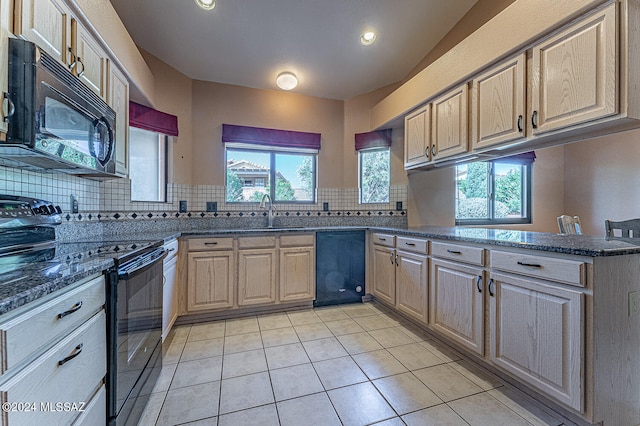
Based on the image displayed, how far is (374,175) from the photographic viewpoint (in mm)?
3699

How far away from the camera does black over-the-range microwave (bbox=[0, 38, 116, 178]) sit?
107 cm

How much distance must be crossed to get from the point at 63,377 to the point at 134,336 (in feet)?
1.72

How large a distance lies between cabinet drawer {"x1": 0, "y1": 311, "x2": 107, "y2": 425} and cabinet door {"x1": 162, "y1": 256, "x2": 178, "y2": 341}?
41.0 inches

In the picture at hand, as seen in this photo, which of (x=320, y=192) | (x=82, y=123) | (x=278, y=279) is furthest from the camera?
(x=320, y=192)

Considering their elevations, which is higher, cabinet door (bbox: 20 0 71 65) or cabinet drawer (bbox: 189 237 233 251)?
cabinet door (bbox: 20 0 71 65)

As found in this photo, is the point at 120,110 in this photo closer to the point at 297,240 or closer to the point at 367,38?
the point at 297,240

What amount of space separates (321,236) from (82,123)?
7.24 ft

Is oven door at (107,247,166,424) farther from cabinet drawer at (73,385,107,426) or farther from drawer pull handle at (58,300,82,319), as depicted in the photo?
drawer pull handle at (58,300,82,319)

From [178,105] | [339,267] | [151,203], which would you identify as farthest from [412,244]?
[178,105]

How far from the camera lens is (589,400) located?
127 cm

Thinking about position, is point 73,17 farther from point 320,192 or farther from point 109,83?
point 320,192

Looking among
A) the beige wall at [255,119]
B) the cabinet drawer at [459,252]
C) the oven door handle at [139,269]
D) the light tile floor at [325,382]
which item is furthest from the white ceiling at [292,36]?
the light tile floor at [325,382]

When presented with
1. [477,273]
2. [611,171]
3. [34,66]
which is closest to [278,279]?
[477,273]

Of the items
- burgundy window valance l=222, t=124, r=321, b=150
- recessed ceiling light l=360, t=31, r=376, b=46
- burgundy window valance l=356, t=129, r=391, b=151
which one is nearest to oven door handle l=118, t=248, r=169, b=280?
burgundy window valance l=222, t=124, r=321, b=150
